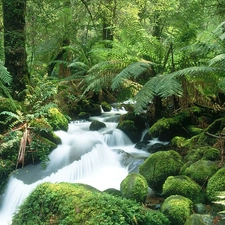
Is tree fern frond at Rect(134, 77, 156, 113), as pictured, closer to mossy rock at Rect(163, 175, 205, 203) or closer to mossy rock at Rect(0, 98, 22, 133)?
mossy rock at Rect(163, 175, 205, 203)

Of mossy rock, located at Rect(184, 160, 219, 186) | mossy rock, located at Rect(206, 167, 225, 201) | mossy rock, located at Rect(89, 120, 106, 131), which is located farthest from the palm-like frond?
mossy rock, located at Rect(206, 167, 225, 201)

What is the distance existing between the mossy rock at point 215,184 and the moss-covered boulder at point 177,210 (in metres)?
0.31

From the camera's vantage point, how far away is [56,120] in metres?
5.97

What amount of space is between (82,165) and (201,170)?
83.3 inches

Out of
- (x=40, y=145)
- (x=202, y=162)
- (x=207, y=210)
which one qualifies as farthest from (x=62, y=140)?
(x=207, y=210)

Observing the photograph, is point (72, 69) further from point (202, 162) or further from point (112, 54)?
point (202, 162)

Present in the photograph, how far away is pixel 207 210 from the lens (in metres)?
3.19

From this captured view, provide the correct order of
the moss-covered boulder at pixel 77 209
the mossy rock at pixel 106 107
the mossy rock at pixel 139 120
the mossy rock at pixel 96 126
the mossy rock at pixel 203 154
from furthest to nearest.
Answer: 1. the mossy rock at pixel 106 107
2. the mossy rock at pixel 96 126
3. the mossy rock at pixel 139 120
4. the mossy rock at pixel 203 154
5. the moss-covered boulder at pixel 77 209

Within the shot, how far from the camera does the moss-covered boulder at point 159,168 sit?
3.88 m

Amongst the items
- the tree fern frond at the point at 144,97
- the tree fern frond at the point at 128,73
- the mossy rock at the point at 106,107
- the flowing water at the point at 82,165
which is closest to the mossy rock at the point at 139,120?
the flowing water at the point at 82,165

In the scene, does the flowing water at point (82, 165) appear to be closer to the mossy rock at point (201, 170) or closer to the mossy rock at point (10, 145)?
the mossy rock at point (10, 145)

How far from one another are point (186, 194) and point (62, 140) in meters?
2.99

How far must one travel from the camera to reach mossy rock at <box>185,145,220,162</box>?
4.07 meters

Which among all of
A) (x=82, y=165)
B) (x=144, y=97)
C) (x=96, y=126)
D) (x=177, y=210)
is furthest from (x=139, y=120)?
(x=177, y=210)
